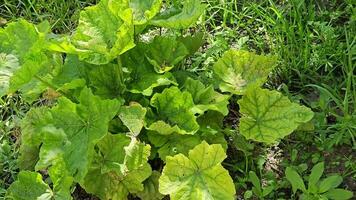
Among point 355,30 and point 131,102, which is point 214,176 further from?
point 355,30

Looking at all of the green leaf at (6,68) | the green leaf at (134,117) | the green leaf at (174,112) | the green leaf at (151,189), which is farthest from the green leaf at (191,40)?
the green leaf at (6,68)

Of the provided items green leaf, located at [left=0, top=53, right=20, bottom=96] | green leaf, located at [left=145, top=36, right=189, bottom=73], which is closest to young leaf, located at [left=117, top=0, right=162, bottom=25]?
green leaf, located at [left=145, top=36, right=189, bottom=73]

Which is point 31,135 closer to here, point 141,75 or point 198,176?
point 141,75

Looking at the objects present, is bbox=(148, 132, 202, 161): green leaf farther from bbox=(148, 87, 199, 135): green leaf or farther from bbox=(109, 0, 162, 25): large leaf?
bbox=(109, 0, 162, 25): large leaf

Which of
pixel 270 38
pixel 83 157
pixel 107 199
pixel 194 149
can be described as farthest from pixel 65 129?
pixel 270 38

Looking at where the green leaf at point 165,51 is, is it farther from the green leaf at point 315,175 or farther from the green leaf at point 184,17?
the green leaf at point 315,175
